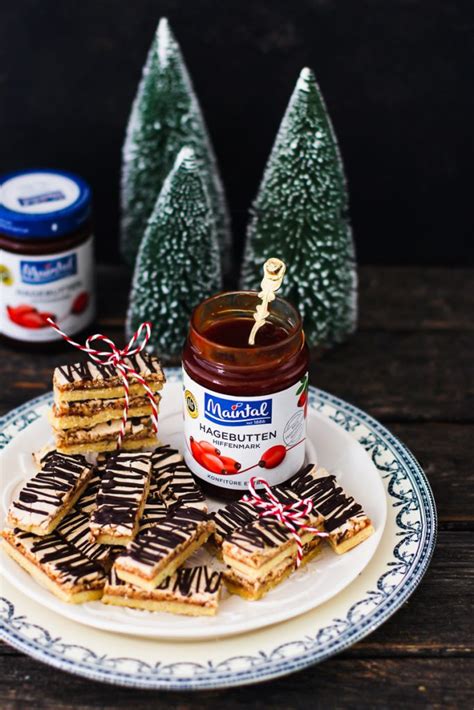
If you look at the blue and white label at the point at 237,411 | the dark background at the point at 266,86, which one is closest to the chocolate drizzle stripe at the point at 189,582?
the blue and white label at the point at 237,411

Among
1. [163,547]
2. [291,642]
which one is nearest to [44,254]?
[163,547]

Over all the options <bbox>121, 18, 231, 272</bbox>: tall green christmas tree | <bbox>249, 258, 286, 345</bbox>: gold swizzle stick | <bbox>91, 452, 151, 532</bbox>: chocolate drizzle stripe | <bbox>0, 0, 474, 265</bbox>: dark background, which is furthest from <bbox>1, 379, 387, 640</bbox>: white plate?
<bbox>0, 0, 474, 265</bbox>: dark background

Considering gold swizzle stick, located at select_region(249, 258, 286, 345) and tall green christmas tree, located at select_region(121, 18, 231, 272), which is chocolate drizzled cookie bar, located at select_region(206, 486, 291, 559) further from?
tall green christmas tree, located at select_region(121, 18, 231, 272)

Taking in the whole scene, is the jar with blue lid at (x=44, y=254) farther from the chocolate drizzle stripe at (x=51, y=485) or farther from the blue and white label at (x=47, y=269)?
the chocolate drizzle stripe at (x=51, y=485)

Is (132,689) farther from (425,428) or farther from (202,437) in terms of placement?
(425,428)

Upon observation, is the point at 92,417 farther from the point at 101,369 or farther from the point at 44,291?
the point at 44,291
